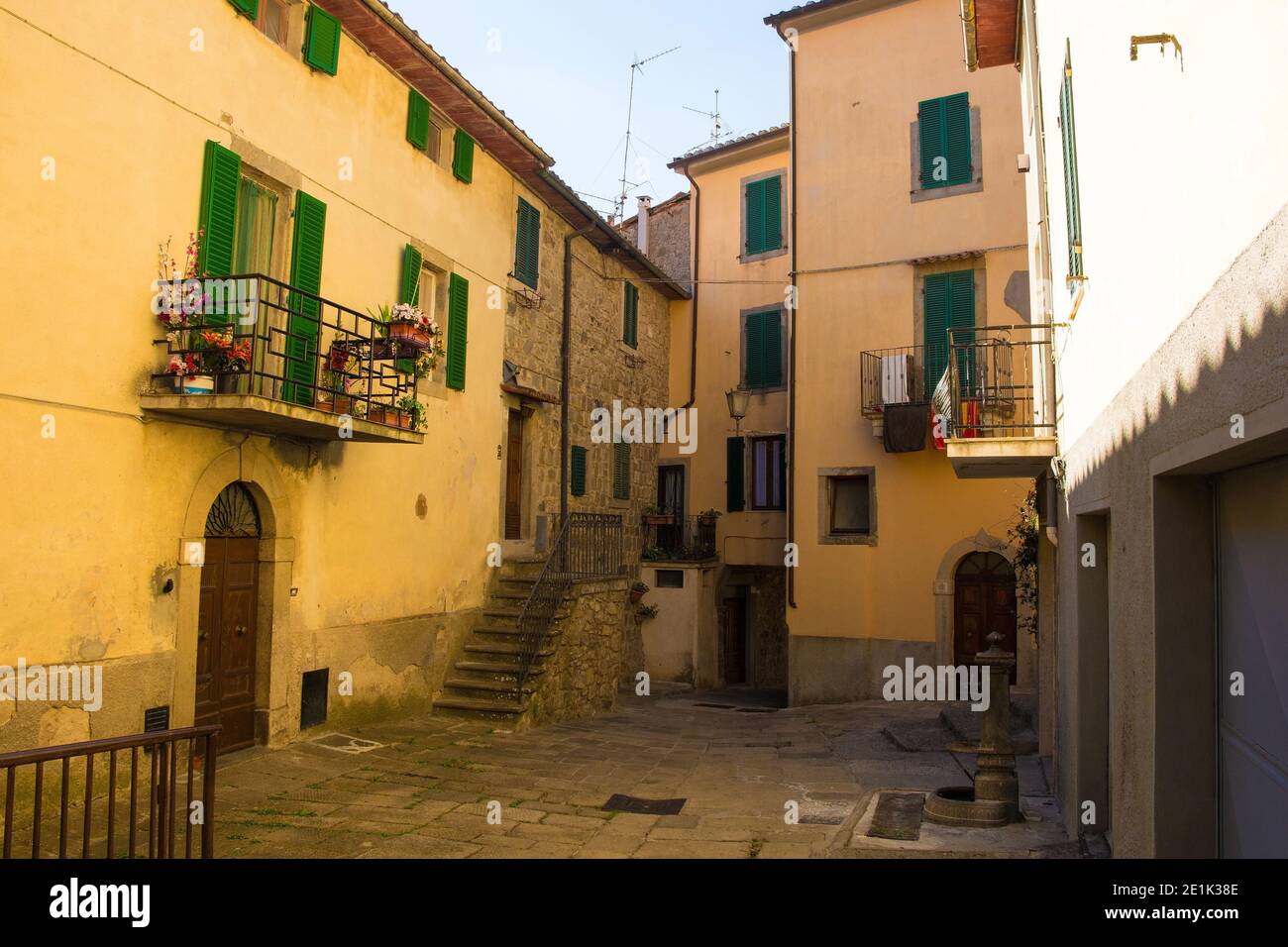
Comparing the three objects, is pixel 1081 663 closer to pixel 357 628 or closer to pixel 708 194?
pixel 357 628

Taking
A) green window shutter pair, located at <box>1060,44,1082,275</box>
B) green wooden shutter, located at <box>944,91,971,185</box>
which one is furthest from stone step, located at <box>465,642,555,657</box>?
green wooden shutter, located at <box>944,91,971,185</box>

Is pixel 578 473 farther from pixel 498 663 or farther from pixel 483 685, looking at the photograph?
pixel 483 685

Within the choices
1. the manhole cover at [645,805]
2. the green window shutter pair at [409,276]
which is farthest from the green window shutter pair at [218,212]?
the manhole cover at [645,805]

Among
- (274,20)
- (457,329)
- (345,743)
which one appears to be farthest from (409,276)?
Answer: (345,743)

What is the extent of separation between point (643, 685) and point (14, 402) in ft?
41.9

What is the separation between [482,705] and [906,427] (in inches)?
333

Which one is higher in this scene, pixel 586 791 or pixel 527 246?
pixel 527 246

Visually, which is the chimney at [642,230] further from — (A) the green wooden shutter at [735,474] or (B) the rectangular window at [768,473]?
(B) the rectangular window at [768,473]

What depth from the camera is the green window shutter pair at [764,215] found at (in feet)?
65.6

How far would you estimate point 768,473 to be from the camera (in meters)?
19.8

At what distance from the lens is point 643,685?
58.5 ft

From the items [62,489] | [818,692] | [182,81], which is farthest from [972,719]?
[182,81]

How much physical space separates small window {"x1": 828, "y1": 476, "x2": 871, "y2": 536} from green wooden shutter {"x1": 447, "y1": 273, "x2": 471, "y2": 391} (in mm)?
7459

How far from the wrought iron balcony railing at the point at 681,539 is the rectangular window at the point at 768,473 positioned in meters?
1.14
